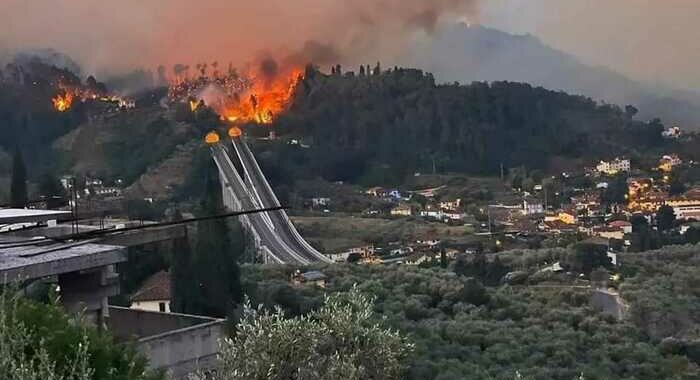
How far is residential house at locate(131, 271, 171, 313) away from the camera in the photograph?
43.1ft

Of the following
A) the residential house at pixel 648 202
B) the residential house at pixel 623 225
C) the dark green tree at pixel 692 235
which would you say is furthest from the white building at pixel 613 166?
the dark green tree at pixel 692 235

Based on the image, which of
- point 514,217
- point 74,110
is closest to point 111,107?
point 74,110

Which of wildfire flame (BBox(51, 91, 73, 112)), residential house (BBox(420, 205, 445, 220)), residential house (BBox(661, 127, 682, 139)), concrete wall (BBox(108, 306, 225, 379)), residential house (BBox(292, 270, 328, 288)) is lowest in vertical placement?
residential house (BBox(292, 270, 328, 288))

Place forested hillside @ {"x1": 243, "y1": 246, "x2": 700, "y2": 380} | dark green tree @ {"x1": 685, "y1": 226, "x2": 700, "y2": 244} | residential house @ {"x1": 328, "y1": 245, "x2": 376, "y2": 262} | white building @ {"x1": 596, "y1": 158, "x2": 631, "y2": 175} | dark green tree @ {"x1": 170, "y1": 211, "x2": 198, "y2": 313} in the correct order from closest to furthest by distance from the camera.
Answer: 1. forested hillside @ {"x1": 243, "y1": 246, "x2": 700, "y2": 380}
2. dark green tree @ {"x1": 170, "y1": 211, "x2": 198, "y2": 313}
3. residential house @ {"x1": 328, "y1": 245, "x2": 376, "y2": 262}
4. dark green tree @ {"x1": 685, "y1": 226, "x2": 700, "y2": 244}
5. white building @ {"x1": 596, "y1": 158, "x2": 631, "y2": 175}

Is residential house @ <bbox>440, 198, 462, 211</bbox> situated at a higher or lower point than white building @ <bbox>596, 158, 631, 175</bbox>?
lower

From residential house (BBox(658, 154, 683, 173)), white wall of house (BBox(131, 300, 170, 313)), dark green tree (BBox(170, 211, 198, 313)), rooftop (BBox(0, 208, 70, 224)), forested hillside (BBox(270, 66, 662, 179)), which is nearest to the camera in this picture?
rooftop (BBox(0, 208, 70, 224))

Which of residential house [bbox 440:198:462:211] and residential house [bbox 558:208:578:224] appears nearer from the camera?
residential house [bbox 558:208:578:224]

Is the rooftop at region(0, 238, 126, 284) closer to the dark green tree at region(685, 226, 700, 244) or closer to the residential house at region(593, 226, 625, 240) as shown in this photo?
the dark green tree at region(685, 226, 700, 244)

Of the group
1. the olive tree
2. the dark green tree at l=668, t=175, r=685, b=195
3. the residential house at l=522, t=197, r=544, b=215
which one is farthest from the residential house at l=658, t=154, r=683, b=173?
the olive tree

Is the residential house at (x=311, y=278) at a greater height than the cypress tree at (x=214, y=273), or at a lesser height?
lesser

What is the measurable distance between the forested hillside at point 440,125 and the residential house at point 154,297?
1073 inches

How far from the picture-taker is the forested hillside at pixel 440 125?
144 feet

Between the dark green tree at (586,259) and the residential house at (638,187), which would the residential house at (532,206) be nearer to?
the residential house at (638,187)

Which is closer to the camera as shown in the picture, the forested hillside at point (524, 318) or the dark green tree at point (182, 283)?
the forested hillside at point (524, 318)
